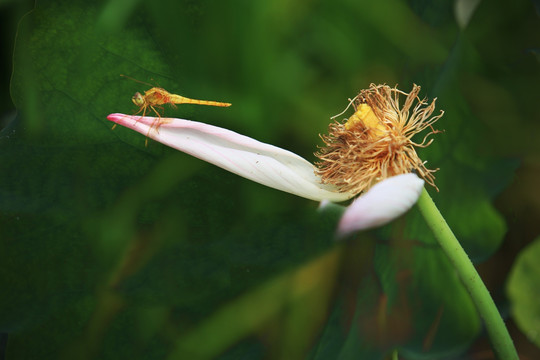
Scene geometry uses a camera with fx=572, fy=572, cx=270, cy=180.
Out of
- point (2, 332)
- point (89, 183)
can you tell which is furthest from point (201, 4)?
point (2, 332)

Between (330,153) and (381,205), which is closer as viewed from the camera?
(381,205)

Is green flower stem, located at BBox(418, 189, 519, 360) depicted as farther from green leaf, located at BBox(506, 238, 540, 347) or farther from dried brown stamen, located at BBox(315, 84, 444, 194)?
green leaf, located at BBox(506, 238, 540, 347)

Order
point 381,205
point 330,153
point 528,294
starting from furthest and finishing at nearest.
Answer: point 528,294, point 330,153, point 381,205

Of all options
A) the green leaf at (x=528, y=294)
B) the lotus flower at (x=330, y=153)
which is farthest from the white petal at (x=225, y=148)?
the green leaf at (x=528, y=294)

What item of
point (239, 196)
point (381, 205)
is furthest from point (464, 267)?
point (239, 196)

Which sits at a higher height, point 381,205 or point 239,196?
point 381,205

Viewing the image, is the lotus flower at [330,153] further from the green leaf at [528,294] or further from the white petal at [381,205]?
the green leaf at [528,294]

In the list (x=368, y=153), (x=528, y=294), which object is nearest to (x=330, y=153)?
(x=368, y=153)

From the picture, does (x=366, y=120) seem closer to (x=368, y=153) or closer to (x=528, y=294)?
(x=368, y=153)

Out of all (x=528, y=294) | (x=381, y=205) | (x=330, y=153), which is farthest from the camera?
(x=528, y=294)
